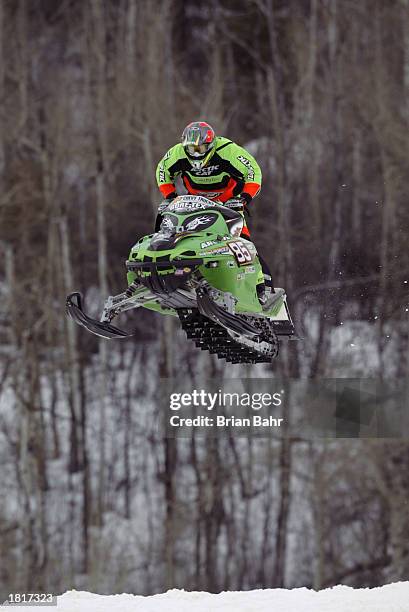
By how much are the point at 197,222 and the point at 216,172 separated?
48.2 inches

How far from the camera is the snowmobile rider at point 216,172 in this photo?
57.5 ft

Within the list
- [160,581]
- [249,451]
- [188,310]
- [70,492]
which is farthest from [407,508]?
[188,310]

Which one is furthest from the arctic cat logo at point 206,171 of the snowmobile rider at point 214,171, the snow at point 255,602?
the snow at point 255,602

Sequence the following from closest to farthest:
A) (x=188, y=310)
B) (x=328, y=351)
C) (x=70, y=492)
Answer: (x=188, y=310) < (x=328, y=351) < (x=70, y=492)

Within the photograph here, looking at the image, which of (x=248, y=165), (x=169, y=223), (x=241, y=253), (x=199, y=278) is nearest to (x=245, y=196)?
(x=248, y=165)

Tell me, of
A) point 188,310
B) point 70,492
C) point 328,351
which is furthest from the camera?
point 70,492

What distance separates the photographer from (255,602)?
27109 millimetres

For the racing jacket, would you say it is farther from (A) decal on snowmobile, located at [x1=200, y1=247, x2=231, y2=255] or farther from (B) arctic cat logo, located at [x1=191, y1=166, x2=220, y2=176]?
(A) decal on snowmobile, located at [x1=200, y1=247, x2=231, y2=255]

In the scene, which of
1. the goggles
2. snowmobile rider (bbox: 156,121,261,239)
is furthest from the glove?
the goggles

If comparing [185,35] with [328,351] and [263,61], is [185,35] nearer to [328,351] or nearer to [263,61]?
[263,61]


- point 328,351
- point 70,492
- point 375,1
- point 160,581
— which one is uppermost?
point 375,1

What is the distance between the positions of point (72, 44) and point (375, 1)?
7.72 metres

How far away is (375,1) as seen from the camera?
34250mm

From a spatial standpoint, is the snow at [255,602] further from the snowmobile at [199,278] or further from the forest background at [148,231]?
the snowmobile at [199,278]
